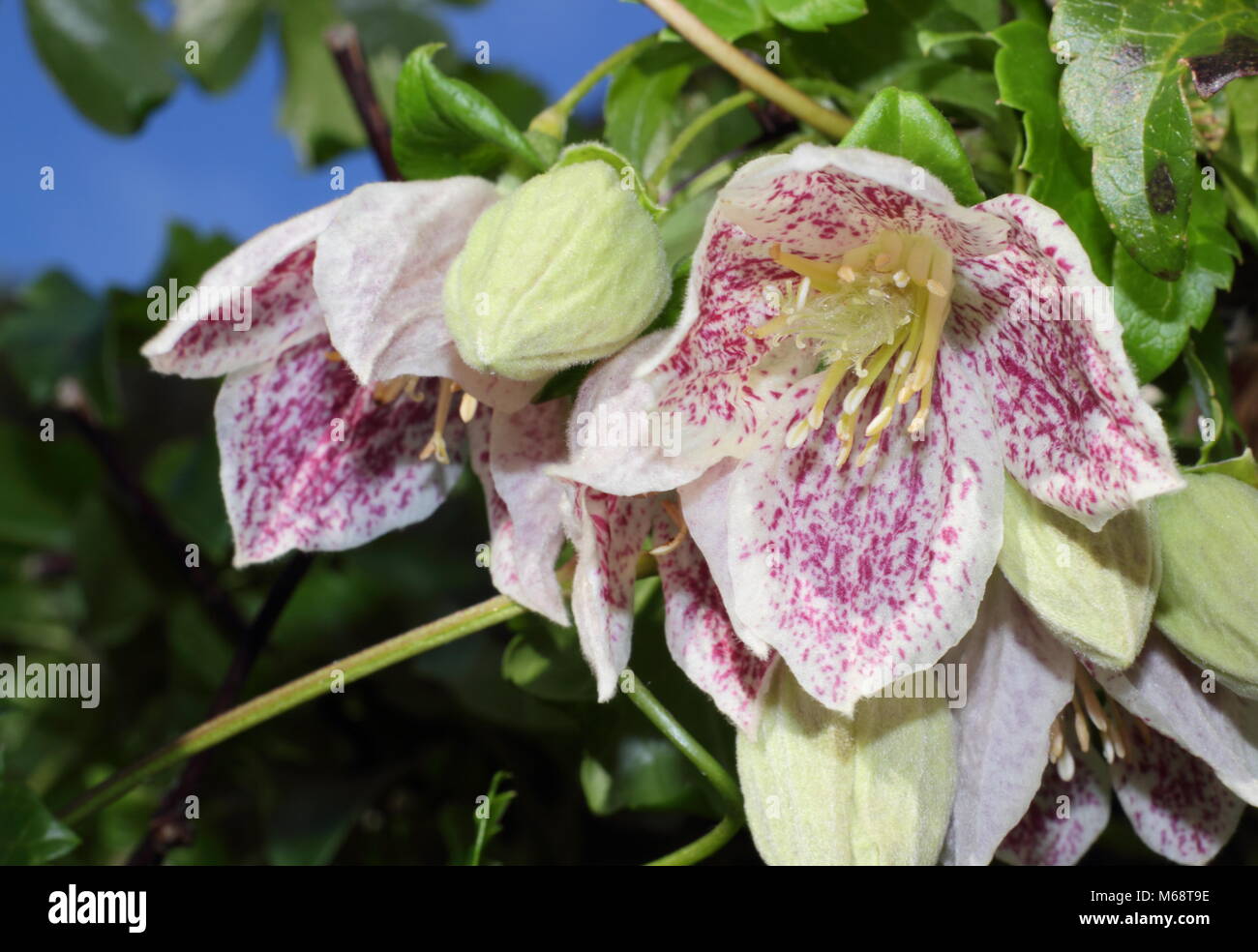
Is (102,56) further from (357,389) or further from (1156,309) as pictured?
(1156,309)

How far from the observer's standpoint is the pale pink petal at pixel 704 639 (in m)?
0.37

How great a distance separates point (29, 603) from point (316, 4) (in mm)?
487

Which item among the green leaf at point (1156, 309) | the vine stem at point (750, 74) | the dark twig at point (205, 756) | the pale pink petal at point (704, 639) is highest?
the vine stem at point (750, 74)

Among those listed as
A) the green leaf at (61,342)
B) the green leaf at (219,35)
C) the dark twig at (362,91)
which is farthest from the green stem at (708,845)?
the green leaf at (219,35)

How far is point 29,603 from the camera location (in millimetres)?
943

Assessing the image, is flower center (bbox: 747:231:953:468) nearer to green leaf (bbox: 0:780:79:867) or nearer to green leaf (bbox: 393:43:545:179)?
green leaf (bbox: 393:43:545:179)

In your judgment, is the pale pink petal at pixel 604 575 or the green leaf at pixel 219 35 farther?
the green leaf at pixel 219 35

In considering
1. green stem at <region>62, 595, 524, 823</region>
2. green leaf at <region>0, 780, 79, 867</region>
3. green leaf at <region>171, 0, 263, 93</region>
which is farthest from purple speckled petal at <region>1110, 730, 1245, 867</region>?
green leaf at <region>171, 0, 263, 93</region>

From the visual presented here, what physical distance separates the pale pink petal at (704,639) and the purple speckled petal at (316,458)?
116mm

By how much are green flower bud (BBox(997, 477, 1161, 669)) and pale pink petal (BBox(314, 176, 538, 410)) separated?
0.52 ft

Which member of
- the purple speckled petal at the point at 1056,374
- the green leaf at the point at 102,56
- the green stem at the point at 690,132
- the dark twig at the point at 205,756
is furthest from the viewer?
the green leaf at the point at 102,56

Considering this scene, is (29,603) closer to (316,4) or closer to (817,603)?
(316,4)

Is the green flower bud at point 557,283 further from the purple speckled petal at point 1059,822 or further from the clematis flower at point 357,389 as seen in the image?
the purple speckled petal at point 1059,822
